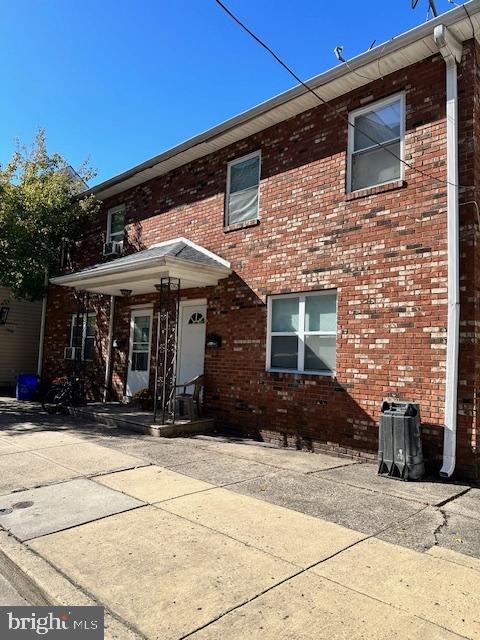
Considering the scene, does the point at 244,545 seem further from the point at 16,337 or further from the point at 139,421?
the point at 16,337

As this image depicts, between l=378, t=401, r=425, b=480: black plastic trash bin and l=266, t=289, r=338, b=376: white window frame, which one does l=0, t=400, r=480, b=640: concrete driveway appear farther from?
l=266, t=289, r=338, b=376: white window frame

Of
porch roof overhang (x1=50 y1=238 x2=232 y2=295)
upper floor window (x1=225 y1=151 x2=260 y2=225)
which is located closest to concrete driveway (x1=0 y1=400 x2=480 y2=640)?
porch roof overhang (x1=50 y1=238 x2=232 y2=295)

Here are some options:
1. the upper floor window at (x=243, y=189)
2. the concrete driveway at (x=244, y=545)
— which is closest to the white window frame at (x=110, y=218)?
the upper floor window at (x=243, y=189)

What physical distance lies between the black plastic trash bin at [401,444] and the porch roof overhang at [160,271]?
437cm

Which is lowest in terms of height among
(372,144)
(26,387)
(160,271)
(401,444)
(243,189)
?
(26,387)

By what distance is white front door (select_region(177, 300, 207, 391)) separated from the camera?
10.3 m

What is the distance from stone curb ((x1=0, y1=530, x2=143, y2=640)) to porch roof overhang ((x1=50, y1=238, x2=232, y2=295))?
555 cm

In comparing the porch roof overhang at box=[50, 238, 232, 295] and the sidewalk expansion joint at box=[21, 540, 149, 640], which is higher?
the porch roof overhang at box=[50, 238, 232, 295]

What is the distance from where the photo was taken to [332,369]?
7836mm

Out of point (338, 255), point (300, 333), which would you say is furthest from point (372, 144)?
point (300, 333)

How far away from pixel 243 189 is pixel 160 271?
95.1 inches

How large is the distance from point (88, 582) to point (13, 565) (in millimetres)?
737

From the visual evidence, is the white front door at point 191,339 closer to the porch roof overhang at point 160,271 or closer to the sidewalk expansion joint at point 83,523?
the porch roof overhang at point 160,271

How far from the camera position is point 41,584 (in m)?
3.27
